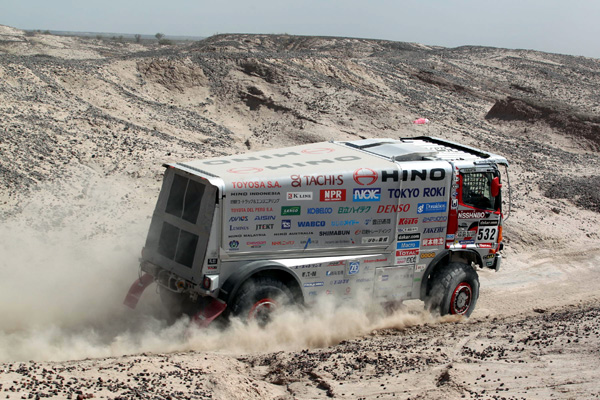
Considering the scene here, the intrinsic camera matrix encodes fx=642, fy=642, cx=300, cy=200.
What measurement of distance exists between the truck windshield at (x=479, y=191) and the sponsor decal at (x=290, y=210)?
2.90m

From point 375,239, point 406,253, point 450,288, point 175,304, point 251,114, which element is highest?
point 251,114

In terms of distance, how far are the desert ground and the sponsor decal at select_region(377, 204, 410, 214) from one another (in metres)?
1.59

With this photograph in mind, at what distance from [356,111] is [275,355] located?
18.4m

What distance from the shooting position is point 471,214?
409 inches

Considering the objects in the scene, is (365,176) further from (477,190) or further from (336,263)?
(477,190)

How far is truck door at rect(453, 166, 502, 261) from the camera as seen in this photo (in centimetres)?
1026

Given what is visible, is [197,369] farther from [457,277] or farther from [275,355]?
[457,277]

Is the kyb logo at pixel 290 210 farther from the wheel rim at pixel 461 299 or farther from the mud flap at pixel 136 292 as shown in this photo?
the wheel rim at pixel 461 299

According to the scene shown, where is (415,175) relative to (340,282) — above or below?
above

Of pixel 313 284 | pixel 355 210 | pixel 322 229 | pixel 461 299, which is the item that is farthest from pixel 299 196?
pixel 461 299

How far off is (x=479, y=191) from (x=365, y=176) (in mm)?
2266

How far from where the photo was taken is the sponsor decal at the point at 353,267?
951cm

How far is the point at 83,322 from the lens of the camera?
9.49 meters

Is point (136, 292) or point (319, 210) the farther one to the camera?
point (136, 292)
